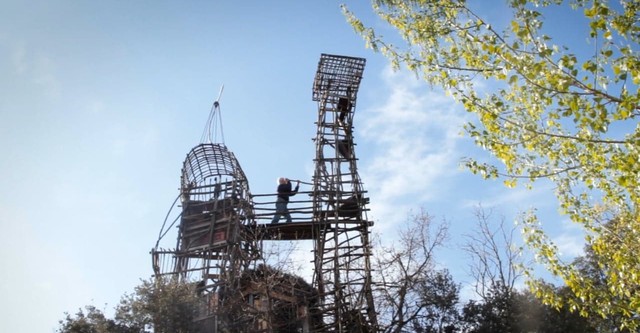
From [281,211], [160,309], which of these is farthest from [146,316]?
[281,211]

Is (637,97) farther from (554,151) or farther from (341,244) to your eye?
(341,244)

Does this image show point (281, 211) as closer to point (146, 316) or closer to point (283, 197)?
point (283, 197)

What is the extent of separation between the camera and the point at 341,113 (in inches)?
906

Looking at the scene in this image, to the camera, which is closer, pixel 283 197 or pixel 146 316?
pixel 146 316

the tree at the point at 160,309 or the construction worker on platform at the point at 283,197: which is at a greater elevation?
the construction worker on platform at the point at 283,197

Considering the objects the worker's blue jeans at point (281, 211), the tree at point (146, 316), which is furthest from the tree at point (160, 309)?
the worker's blue jeans at point (281, 211)

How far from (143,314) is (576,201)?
988cm

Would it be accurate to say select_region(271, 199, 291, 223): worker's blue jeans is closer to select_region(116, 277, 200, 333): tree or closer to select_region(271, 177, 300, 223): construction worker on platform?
select_region(271, 177, 300, 223): construction worker on platform

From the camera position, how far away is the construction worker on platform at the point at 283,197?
757 inches

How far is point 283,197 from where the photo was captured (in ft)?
64.4

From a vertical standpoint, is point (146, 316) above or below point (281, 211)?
below

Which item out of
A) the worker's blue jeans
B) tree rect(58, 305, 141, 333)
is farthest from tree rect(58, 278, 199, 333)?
the worker's blue jeans

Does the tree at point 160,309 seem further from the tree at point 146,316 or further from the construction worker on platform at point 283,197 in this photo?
the construction worker on platform at point 283,197

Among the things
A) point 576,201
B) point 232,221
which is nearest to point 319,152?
point 232,221
